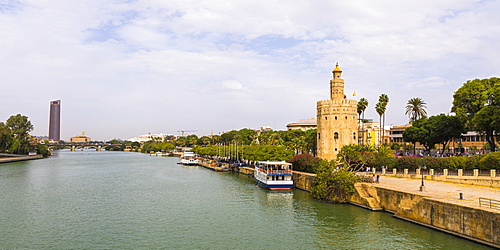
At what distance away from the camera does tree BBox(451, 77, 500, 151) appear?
195 feet

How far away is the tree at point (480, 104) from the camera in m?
59.3

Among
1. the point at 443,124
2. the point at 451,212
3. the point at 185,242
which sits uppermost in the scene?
the point at 443,124

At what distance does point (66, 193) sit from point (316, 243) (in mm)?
43617

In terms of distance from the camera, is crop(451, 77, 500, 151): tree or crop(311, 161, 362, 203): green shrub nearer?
crop(311, 161, 362, 203): green shrub

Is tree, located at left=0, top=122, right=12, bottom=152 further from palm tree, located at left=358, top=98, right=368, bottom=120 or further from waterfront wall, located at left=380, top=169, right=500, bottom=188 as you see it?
waterfront wall, located at left=380, top=169, right=500, bottom=188

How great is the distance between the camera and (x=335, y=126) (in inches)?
2847

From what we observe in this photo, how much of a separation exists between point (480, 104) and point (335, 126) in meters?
24.5

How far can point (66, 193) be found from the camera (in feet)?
195

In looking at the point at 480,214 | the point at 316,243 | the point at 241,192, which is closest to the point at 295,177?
the point at 241,192

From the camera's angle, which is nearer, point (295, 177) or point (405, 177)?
point (405, 177)

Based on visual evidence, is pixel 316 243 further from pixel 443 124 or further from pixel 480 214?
pixel 443 124

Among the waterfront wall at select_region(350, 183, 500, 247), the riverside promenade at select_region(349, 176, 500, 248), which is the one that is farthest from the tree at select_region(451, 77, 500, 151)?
the waterfront wall at select_region(350, 183, 500, 247)

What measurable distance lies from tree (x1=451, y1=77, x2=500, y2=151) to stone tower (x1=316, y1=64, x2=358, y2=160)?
18347mm

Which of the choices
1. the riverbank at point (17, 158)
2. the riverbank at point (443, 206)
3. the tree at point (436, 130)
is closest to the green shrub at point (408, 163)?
the riverbank at point (443, 206)
